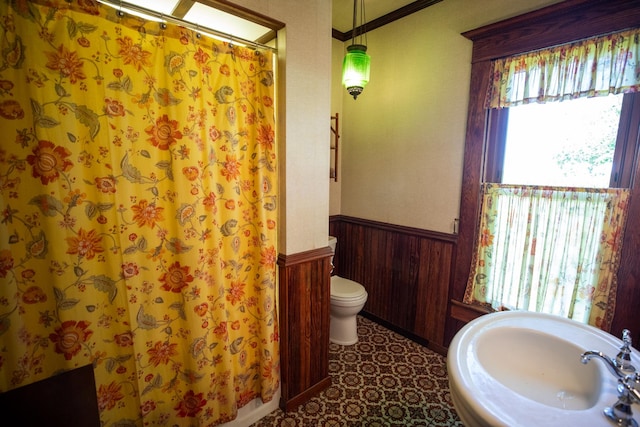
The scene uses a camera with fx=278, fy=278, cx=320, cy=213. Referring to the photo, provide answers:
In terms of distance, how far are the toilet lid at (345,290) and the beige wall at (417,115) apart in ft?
2.15

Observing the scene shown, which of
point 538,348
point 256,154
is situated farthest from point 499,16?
point 538,348

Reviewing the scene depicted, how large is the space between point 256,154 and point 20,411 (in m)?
1.15

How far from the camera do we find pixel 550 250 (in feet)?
5.44

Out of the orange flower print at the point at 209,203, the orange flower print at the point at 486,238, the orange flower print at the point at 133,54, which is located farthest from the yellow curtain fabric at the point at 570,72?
the orange flower print at the point at 133,54

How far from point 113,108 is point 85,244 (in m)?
0.52

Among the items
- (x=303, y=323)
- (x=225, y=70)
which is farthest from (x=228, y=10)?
(x=303, y=323)

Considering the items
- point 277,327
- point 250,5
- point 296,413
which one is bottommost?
point 296,413

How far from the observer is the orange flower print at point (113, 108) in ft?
3.38

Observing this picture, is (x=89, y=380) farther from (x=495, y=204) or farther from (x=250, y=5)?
(x=495, y=204)

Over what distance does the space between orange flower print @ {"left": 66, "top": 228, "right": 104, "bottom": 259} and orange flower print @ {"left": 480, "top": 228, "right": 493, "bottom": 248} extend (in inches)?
84.9

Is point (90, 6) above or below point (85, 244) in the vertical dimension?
above

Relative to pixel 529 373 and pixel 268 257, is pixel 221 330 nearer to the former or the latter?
pixel 268 257

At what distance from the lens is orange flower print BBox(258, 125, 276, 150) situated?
1.42 meters

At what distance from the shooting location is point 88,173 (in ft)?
3.35
